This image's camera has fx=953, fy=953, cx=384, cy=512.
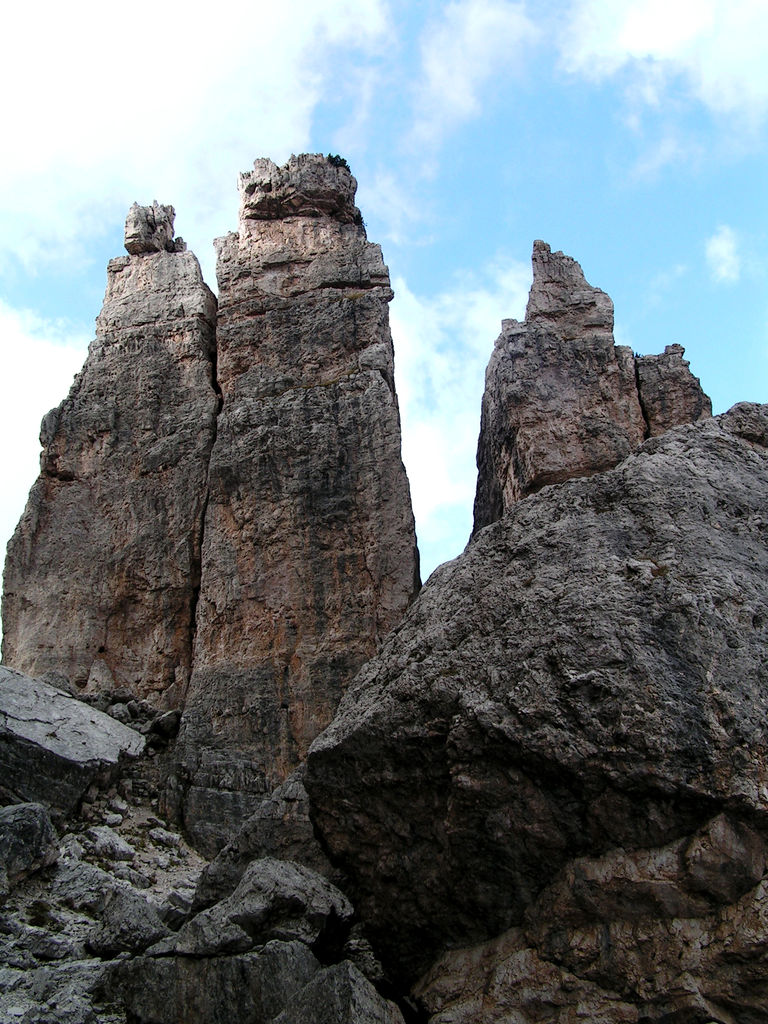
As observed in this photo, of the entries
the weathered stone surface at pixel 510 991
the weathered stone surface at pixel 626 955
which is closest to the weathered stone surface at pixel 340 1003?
the weathered stone surface at pixel 510 991

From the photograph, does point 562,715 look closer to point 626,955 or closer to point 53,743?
point 626,955

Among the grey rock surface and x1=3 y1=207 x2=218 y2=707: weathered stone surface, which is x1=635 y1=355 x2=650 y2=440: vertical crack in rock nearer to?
x1=3 y1=207 x2=218 y2=707: weathered stone surface

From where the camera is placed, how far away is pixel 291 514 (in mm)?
18609

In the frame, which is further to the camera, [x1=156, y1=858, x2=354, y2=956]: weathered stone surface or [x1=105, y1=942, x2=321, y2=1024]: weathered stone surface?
[x1=156, y1=858, x2=354, y2=956]: weathered stone surface

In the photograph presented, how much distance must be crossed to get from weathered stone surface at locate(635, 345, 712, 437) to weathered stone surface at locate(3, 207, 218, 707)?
9.05 metres

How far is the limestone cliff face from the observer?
17312mm

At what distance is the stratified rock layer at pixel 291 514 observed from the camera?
1686 centimetres

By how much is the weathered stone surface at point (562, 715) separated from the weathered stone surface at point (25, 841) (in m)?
4.05

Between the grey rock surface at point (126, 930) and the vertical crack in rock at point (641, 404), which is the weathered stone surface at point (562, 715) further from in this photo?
the vertical crack in rock at point (641, 404)

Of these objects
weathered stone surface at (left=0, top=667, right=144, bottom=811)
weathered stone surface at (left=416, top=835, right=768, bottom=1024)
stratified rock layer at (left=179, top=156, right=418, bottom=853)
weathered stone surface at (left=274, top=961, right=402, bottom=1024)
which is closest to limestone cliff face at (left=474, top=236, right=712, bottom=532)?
stratified rock layer at (left=179, top=156, right=418, bottom=853)

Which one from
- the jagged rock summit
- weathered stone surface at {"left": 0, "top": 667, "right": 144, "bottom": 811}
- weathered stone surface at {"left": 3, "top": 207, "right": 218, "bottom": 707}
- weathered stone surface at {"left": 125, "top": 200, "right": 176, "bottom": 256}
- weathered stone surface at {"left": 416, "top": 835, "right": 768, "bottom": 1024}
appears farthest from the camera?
weathered stone surface at {"left": 125, "top": 200, "right": 176, "bottom": 256}

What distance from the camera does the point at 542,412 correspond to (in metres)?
17.7

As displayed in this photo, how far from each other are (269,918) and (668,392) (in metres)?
12.7

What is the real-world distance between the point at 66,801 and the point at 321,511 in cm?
697
